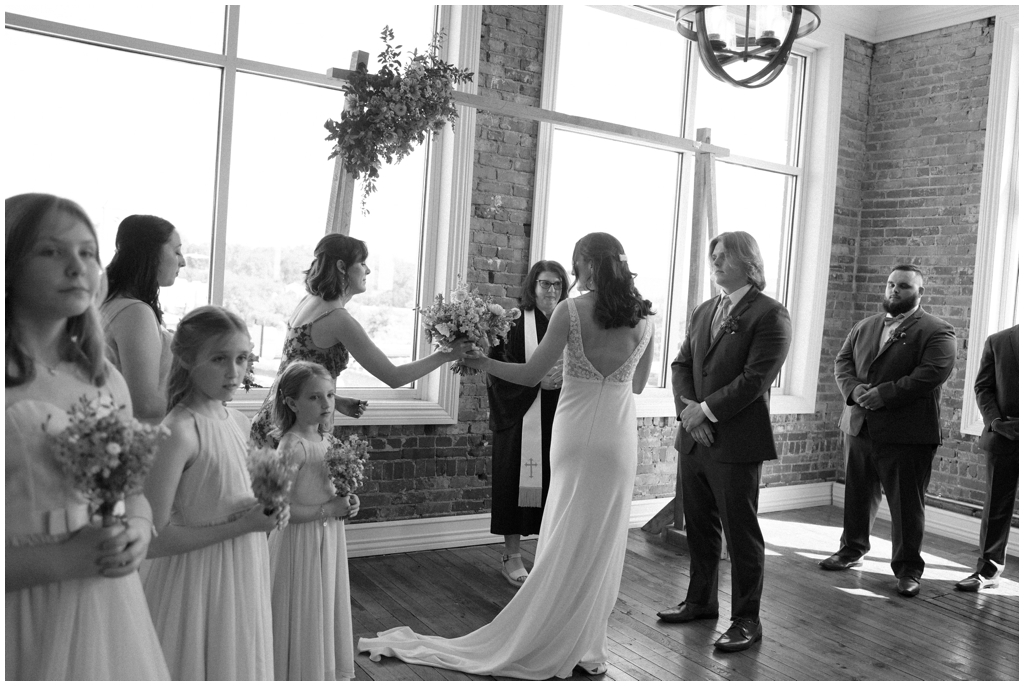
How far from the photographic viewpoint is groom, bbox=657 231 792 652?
13.5 ft

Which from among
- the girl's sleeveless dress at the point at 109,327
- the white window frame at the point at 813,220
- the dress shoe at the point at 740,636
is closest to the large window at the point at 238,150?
the girl's sleeveless dress at the point at 109,327

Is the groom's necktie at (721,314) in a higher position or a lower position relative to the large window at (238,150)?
lower

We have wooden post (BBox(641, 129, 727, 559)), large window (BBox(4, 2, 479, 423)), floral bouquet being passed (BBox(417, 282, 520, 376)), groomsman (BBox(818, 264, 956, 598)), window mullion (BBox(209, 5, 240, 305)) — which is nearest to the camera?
floral bouquet being passed (BBox(417, 282, 520, 376))

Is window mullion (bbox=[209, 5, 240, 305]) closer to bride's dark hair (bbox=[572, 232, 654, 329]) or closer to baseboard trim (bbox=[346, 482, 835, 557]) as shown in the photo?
baseboard trim (bbox=[346, 482, 835, 557])

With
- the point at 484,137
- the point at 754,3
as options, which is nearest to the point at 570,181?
the point at 484,137

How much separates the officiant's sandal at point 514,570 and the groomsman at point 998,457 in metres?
2.77

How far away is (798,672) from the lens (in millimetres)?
3830

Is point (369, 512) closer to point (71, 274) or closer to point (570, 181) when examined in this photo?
point (570, 181)

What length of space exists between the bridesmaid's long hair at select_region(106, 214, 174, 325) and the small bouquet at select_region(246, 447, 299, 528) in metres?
1.02

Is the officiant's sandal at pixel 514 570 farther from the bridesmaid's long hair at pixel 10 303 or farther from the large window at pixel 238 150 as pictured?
the bridesmaid's long hair at pixel 10 303

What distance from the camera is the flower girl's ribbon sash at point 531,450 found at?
491 cm

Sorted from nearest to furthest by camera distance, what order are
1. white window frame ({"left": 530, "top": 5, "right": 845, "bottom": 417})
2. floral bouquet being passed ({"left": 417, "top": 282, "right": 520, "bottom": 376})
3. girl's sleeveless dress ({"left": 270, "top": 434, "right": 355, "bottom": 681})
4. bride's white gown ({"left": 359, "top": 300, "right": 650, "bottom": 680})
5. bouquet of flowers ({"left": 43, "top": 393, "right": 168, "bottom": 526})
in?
bouquet of flowers ({"left": 43, "top": 393, "right": 168, "bottom": 526})
girl's sleeveless dress ({"left": 270, "top": 434, "right": 355, "bottom": 681})
bride's white gown ({"left": 359, "top": 300, "right": 650, "bottom": 680})
floral bouquet being passed ({"left": 417, "top": 282, "right": 520, "bottom": 376})
white window frame ({"left": 530, "top": 5, "right": 845, "bottom": 417})

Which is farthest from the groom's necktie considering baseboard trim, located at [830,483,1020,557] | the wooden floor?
baseboard trim, located at [830,483,1020,557]

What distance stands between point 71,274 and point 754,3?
8.10 feet
